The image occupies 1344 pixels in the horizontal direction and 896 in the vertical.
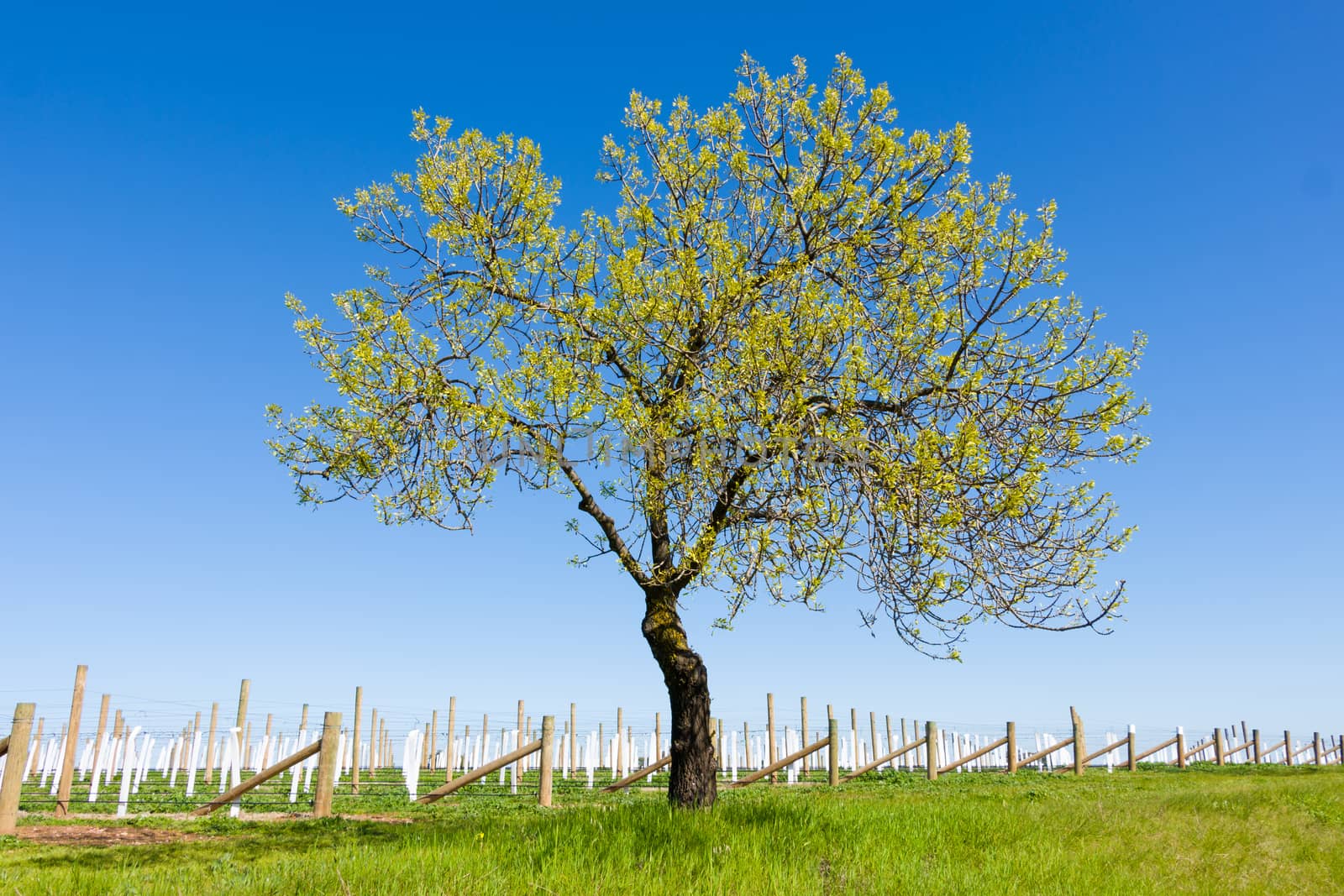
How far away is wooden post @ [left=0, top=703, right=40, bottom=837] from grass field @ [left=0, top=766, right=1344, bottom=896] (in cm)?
39

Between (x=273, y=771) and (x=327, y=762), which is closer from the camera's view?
(x=327, y=762)

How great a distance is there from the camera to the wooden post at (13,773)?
43.3 ft

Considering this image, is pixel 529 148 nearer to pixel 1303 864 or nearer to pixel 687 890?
pixel 687 890

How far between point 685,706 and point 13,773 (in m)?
10.5

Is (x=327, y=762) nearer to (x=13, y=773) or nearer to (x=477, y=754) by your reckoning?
(x=13, y=773)

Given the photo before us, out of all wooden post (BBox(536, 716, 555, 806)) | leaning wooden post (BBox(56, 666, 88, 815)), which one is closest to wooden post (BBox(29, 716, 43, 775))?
leaning wooden post (BBox(56, 666, 88, 815))

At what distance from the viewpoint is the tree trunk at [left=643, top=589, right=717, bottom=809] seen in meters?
10.4

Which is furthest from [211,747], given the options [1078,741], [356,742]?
[1078,741]

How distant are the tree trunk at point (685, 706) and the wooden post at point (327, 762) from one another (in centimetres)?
662

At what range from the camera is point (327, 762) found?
14250mm

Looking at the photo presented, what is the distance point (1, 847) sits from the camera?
37.7ft

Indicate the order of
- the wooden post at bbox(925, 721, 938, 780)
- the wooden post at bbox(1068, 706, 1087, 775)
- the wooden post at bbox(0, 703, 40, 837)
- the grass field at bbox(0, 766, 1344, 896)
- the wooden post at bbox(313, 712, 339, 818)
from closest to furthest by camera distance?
the grass field at bbox(0, 766, 1344, 896), the wooden post at bbox(0, 703, 40, 837), the wooden post at bbox(313, 712, 339, 818), the wooden post at bbox(925, 721, 938, 780), the wooden post at bbox(1068, 706, 1087, 775)

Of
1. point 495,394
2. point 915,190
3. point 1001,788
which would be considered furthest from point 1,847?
point 1001,788

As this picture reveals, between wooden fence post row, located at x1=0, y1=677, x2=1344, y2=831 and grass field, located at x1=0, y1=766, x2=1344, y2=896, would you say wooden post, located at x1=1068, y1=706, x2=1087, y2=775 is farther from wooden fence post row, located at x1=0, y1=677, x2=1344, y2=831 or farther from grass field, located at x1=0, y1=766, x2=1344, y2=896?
grass field, located at x1=0, y1=766, x2=1344, y2=896
